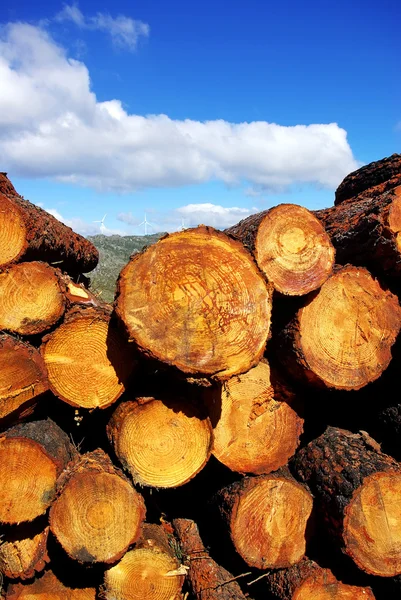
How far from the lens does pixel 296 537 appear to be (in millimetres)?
3213

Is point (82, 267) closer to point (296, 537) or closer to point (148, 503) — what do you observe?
point (148, 503)

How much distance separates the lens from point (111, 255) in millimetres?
20250

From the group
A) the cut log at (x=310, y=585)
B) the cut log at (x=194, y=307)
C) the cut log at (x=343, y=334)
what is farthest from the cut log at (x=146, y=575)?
the cut log at (x=343, y=334)

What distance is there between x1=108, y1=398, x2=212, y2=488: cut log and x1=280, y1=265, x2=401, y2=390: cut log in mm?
831

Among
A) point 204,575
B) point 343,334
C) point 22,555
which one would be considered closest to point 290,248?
point 343,334

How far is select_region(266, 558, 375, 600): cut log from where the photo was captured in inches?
123

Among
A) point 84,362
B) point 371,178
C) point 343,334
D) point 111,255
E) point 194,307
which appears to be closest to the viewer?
point 194,307

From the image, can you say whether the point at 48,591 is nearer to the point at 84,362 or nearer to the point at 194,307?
the point at 84,362

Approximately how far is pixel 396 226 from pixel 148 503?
9.37ft

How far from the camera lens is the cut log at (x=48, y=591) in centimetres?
317

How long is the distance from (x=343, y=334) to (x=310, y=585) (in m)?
1.78

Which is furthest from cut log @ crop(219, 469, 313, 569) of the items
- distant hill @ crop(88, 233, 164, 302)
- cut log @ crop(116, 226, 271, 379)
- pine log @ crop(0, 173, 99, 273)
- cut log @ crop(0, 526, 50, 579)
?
distant hill @ crop(88, 233, 164, 302)

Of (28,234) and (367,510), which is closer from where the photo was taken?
(367,510)

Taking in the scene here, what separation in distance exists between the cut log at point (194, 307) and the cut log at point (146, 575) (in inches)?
60.0
